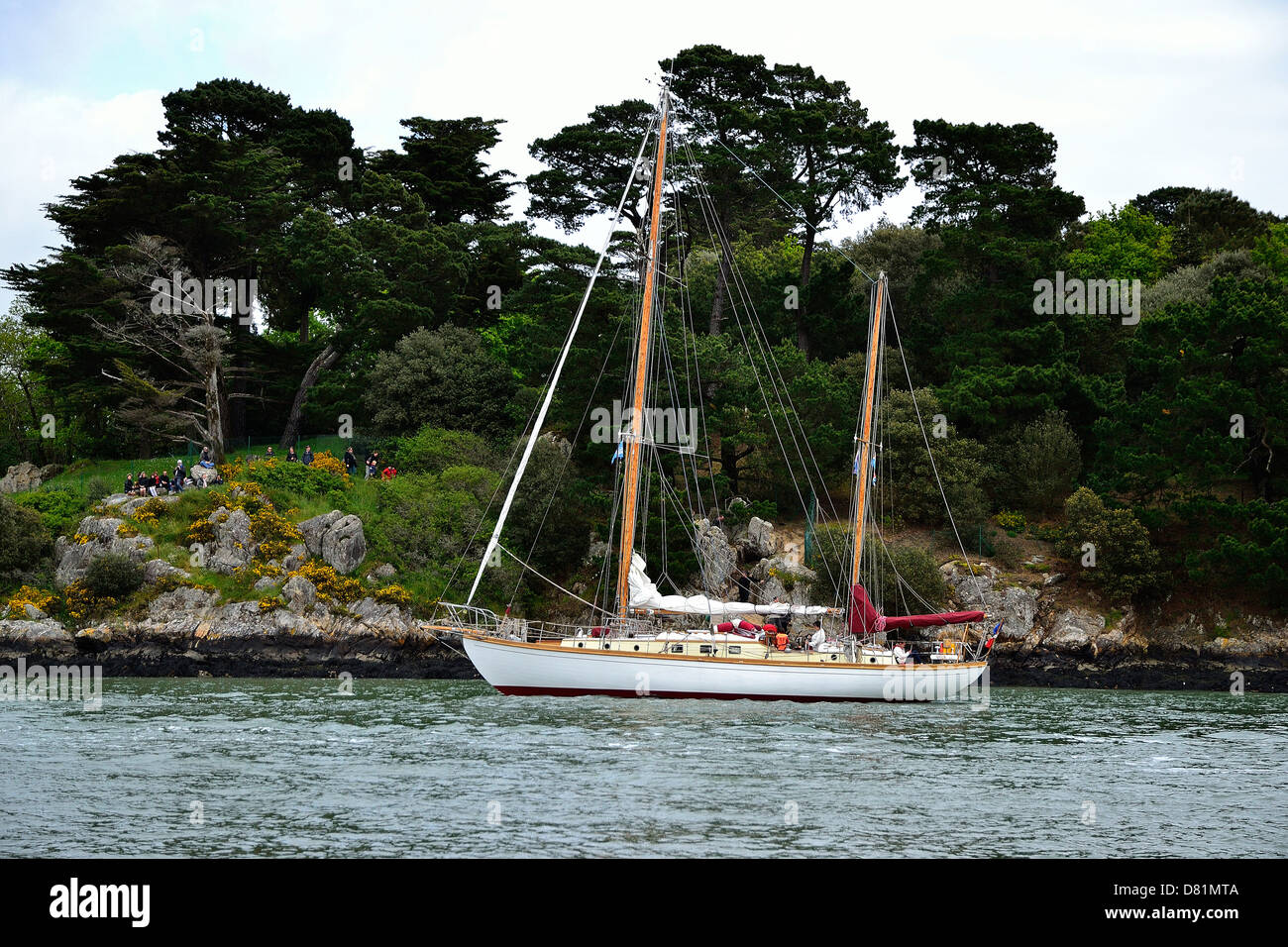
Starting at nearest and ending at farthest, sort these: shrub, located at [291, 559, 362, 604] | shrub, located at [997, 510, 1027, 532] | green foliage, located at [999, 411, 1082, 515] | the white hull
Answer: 1. the white hull
2. shrub, located at [291, 559, 362, 604]
3. shrub, located at [997, 510, 1027, 532]
4. green foliage, located at [999, 411, 1082, 515]

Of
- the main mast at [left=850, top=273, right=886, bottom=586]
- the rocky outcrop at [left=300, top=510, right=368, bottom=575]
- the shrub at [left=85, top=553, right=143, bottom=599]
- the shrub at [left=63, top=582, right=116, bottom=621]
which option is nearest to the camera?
the main mast at [left=850, top=273, right=886, bottom=586]

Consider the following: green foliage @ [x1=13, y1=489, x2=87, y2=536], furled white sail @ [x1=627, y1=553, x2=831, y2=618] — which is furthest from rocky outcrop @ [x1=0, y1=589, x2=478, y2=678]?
furled white sail @ [x1=627, y1=553, x2=831, y2=618]

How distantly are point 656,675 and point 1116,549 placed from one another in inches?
1002

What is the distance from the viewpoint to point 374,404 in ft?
226

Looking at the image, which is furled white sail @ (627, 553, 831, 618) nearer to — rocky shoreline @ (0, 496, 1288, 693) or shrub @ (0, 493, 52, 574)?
rocky shoreline @ (0, 496, 1288, 693)

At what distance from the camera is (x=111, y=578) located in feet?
181

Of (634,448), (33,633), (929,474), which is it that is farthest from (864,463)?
(33,633)

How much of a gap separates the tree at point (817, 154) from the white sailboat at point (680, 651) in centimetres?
2504

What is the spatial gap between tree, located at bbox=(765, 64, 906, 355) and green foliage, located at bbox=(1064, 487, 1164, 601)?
21.1 m

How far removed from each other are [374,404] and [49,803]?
4737 cm

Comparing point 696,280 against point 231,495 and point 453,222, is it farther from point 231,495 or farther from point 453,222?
point 231,495

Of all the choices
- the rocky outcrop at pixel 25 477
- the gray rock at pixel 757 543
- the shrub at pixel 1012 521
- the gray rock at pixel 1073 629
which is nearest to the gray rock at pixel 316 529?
the gray rock at pixel 757 543

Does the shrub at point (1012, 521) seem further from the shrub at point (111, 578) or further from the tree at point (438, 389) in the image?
the shrub at point (111, 578)

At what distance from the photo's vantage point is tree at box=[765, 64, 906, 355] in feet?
222
